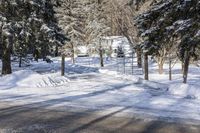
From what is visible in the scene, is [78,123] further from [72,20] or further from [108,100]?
[72,20]

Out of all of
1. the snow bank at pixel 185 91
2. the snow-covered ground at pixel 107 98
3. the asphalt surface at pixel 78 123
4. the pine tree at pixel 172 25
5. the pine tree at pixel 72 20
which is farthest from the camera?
the pine tree at pixel 72 20

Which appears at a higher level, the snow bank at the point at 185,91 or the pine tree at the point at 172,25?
the pine tree at the point at 172,25

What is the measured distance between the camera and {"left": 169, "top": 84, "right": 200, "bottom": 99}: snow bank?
15.1 metres

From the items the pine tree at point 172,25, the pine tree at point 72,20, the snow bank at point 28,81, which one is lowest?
the snow bank at point 28,81

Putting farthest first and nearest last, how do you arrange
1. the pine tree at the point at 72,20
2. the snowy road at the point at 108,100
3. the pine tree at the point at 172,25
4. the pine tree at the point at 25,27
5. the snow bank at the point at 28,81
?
1. the pine tree at the point at 72,20
2. the pine tree at the point at 25,27
3. the snow bank at the point at 28,81
4. the pine tree at the point at 172,25
5. the snowy road at the point at 108,100

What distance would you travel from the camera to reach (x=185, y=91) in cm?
1579

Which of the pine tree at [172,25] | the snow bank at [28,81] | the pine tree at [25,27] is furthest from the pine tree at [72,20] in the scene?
the pine tree at [172,25]

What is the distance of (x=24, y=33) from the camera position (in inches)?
959

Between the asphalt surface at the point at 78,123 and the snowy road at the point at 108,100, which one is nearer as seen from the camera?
the asphalt surface at the point at 78,123

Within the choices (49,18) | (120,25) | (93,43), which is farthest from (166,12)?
(93,43)

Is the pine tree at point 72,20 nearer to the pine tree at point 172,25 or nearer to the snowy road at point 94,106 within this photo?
the snowy road at point 94,106

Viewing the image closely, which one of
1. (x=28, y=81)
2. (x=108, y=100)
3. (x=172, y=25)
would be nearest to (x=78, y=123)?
(x=108, y=100)

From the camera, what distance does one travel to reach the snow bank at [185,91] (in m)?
15.1

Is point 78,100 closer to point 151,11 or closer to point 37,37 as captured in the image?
point 151,11
